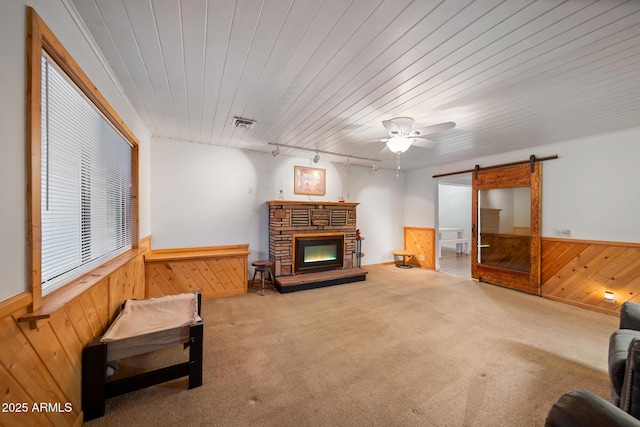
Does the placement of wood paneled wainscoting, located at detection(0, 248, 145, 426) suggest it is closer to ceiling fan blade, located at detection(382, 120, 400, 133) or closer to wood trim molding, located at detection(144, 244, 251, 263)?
wood trim molding, located at detection(144, 244, 251, 263)

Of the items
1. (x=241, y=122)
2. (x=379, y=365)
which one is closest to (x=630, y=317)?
(x=379, y=365)

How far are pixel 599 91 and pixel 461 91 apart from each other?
127cm

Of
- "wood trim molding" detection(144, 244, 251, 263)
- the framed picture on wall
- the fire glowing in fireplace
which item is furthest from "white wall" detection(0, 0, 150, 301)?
the framed picture on wall

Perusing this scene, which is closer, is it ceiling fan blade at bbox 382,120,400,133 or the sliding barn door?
ceiling fan blade at bbox 382,120,400,133

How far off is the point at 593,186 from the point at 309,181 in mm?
4573

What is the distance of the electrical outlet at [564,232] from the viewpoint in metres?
3.68

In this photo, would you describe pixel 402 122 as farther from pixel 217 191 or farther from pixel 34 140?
pixel 217 191

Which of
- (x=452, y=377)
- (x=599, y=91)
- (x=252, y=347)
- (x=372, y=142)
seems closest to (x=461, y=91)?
(x=599, y=91)

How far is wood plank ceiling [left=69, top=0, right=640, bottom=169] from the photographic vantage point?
4.50 ft

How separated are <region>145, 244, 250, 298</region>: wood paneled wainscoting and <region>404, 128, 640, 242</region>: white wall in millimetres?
5144

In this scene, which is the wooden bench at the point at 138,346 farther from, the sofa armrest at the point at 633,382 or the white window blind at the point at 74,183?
the sofa armrest at the point at 633,382

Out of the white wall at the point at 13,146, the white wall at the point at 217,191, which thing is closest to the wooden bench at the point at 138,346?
the white wall at the point at 13,146

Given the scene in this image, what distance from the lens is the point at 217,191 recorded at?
432 cm

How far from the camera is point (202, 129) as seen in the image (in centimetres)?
345
